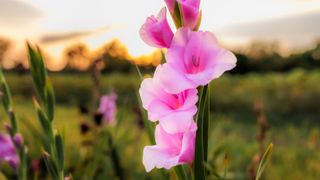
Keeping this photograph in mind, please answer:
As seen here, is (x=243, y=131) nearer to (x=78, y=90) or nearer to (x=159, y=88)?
(x=78, y=90)

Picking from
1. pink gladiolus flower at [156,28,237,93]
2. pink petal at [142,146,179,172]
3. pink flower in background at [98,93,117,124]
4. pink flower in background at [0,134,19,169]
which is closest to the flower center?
pink gladiolus flower at [156,28,237,93]

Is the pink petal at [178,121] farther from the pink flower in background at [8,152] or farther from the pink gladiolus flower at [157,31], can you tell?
the pink flower in background at [8,152]

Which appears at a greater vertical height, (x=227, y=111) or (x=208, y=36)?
(x=208, y=36)

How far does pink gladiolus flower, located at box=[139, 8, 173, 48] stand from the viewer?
0.80 meters

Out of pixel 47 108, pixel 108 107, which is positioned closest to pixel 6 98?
pixel 47 108

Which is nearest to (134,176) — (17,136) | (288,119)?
(17,136)

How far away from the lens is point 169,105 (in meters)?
0.82

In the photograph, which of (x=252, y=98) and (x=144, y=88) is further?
(x=252, y=98)

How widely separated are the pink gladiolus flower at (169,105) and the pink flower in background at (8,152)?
92cm

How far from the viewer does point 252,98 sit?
9.67 meters

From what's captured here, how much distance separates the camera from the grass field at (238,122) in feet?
10.7

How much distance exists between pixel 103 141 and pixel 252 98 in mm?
7767

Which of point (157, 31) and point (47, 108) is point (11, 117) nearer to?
point (47, 108)

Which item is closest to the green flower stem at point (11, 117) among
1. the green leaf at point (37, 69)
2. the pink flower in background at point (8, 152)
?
the green leaf at point (37, 69)
